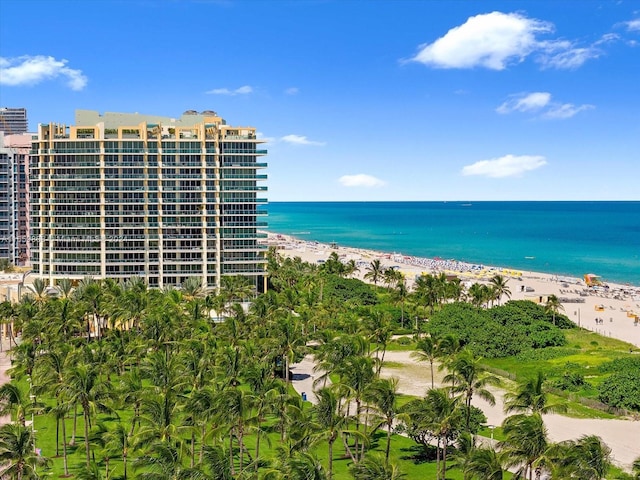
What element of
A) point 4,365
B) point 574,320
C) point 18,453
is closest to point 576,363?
point 574,320

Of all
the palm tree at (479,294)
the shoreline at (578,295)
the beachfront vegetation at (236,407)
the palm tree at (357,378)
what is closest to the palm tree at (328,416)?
the beachfront vegetation at (236,407)

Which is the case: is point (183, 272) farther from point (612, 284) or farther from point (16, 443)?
point (612, 284)

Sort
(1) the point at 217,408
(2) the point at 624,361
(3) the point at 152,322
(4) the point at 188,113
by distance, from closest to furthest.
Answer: (1) the point at 217,408, (3) the point at 152,322, (2) the point at 624,361, (4) the point at 188,113

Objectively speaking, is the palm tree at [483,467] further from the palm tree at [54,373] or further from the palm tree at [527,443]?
the palm tree at [54,373]

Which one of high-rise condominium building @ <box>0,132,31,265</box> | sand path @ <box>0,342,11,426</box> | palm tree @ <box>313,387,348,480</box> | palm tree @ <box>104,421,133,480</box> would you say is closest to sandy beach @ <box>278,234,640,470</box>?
palm tree @ <box>313,387,348,480</box>

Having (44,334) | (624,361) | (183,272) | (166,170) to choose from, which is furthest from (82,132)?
(624,361)

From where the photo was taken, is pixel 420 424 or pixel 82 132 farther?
pixel 82 132

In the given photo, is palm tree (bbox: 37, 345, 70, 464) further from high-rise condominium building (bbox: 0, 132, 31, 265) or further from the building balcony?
high-rise condominium building (bbox: 0, 132, 31, 265)
